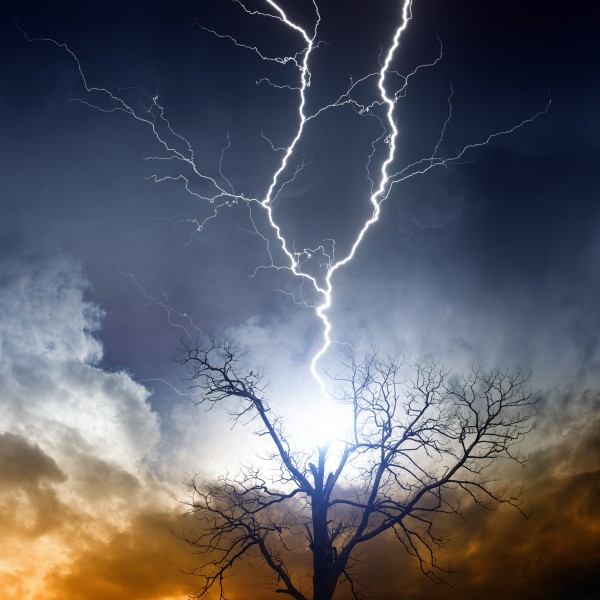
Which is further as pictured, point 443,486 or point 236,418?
point 236,418

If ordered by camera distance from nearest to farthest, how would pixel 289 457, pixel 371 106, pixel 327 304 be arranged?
pixel 289 457 → pixel 327 304 → pixel 371 106

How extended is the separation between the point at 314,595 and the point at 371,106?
13.1 meters

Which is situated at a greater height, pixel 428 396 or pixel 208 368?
pixel 208 368

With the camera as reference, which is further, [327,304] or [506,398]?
[327,304]

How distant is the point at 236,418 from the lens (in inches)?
371

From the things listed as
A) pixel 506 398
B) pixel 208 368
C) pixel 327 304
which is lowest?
pixel 506 398

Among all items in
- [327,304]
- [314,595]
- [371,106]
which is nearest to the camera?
[314,595]

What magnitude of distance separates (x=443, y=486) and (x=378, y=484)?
1367mm

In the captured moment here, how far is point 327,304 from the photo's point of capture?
11273 millimetres

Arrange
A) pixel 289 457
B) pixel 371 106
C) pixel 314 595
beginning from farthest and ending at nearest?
pixel 371 106
pixel 289 457
pixel 314 595

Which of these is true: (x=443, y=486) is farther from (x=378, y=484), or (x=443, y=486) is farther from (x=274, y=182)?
(x=274, y=182)

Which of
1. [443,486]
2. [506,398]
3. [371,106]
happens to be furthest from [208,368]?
[371,106]

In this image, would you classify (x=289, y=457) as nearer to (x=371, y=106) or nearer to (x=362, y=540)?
(x=362, y=540)

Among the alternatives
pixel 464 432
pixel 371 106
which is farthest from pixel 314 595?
pixel 371 106
